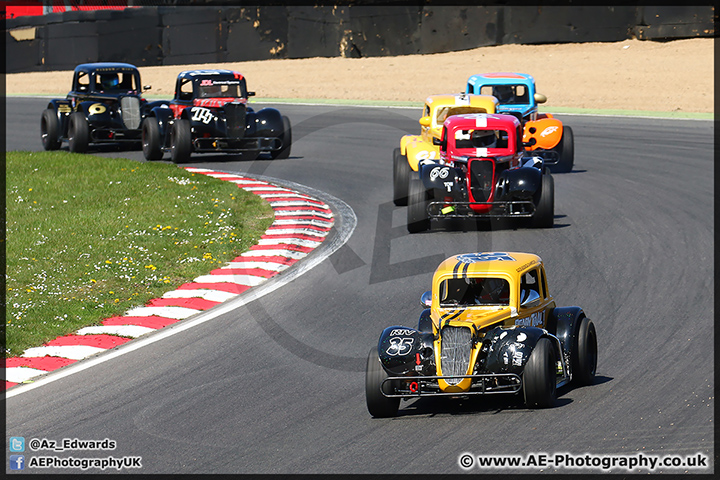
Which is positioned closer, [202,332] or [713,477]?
[713,477]

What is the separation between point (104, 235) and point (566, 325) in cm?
725

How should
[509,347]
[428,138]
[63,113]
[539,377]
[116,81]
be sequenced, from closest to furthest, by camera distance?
[539,377] → [509,347] → [428,138] → [116,81] → [63,113]

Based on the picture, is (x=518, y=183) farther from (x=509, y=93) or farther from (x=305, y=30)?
(x=305, y=30)

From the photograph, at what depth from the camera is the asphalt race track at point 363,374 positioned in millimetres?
6211

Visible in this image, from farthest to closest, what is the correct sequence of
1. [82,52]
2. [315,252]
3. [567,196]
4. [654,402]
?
[82,52], [567,196], [315,252], [654,402]

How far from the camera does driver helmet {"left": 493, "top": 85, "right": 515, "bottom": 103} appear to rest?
1838 centimetres

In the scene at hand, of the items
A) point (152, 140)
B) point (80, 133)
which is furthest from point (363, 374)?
point (80, 133)

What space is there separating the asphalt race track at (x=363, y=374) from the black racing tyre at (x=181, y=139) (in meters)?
4.71

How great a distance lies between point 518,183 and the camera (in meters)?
12.7

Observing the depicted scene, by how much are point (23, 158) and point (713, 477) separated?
15885 millimetres

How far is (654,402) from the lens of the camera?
684 cm

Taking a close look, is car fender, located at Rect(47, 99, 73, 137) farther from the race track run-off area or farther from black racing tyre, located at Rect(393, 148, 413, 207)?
black racing tyre, located at Rect(393, 148, 413, 207)

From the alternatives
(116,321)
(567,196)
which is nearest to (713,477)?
(116,321)

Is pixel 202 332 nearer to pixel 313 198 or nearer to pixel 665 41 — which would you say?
pixel 313 198
